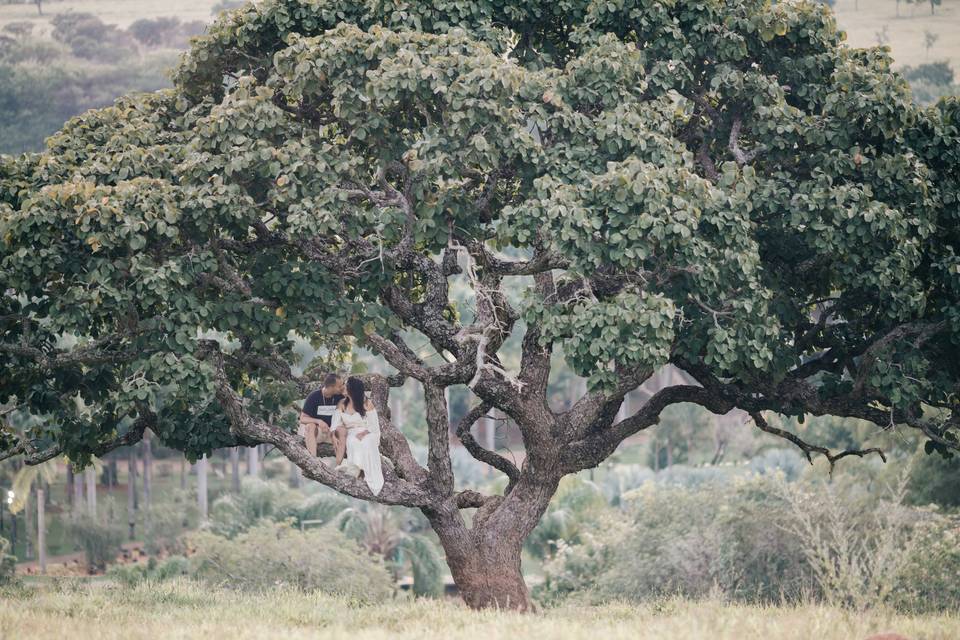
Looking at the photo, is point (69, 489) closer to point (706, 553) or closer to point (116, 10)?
point (706, 553)

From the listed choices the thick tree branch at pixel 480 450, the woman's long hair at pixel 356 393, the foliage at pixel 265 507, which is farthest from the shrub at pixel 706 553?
the woman's long hair at pixel 356 393

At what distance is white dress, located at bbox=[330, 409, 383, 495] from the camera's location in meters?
17.8

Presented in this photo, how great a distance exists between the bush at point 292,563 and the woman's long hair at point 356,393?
18.4 metres

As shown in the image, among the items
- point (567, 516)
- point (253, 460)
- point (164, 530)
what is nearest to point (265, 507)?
point (164, 530)

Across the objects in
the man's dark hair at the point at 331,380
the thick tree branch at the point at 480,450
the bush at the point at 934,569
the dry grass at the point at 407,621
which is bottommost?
the bush at the point at 934,569

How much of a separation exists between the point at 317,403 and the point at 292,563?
20.0m

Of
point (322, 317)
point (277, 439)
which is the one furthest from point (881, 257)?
point (277, 439)

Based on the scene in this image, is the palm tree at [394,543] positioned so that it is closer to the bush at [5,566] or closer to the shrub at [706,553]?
the shrub at [706,553]

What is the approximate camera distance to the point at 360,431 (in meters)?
18.0

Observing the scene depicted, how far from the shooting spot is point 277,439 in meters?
17.9

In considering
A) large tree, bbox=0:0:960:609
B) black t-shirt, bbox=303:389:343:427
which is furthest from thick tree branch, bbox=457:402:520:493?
black t-shirt, bbox=303:389:343:427

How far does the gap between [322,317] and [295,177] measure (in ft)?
7.56

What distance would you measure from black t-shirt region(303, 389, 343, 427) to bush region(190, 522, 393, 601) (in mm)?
18082

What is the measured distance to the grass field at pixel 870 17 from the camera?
9175 cm
